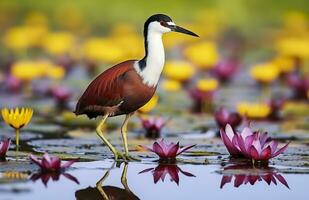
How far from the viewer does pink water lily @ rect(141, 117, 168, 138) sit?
8719mm

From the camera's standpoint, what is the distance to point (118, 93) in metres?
7.39

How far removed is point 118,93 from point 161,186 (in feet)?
3.98

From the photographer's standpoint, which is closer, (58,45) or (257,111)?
(257,111)

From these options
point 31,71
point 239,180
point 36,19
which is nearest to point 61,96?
point 31,71

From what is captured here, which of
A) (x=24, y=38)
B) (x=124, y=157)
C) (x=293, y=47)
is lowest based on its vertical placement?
(x=124, y=157)

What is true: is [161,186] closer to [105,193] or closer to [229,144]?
[105,193]

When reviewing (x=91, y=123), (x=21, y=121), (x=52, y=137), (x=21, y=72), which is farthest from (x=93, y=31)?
(x=21, y=121)

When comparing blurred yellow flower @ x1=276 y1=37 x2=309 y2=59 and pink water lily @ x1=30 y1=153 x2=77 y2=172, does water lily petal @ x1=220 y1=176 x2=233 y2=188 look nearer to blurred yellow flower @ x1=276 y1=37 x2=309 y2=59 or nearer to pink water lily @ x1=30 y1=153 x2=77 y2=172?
pink water lily @ x1=30 y1=153 x2=77 y2=172

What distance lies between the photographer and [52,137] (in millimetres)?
8648

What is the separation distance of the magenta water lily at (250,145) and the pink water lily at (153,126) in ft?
4.71

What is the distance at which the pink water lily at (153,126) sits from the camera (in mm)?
8719

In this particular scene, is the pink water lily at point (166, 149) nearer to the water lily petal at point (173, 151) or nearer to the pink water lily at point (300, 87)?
the water lily petal at point (173, 151)

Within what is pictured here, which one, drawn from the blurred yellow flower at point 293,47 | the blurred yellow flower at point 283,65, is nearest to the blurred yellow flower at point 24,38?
the blurred yellow flower at point 293,47

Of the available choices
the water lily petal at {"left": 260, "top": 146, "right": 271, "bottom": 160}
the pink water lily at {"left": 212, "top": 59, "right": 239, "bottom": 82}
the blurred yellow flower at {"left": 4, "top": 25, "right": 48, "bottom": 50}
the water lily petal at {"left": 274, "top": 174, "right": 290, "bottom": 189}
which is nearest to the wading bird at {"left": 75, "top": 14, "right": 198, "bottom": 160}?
the water lily petal at {"left": 260, "top": 146, "right": 271, "bottom": 160}
